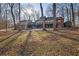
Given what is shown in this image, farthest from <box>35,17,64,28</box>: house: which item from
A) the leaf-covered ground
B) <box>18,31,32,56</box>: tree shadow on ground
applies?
<box>18,31,32,56</box>: tree shadow on ground

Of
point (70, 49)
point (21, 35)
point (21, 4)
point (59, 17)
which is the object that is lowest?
point (70, 49)

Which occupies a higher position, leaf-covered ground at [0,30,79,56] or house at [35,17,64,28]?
house at [35,17,64,28]

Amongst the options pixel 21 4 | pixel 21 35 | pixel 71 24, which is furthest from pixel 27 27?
pixel 71 24

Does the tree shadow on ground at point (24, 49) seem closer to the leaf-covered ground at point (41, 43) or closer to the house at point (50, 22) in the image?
the leaf-covered ground at point (41, 43)

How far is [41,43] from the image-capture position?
6.91ft

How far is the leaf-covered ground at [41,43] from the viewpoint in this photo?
207 centimetres

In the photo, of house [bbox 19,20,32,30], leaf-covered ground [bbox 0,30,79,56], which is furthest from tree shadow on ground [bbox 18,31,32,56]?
house [bbox 19,20,32,30]

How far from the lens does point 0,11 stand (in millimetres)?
2104

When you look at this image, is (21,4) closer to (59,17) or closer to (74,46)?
(59,17)

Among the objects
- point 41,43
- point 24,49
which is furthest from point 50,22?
point 24,49

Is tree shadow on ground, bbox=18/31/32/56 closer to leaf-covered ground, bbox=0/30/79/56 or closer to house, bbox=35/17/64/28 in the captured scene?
leaf-covered ground, bbox=0/30/79/56

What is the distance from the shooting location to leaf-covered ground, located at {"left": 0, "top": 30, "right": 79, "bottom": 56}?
2.07 m

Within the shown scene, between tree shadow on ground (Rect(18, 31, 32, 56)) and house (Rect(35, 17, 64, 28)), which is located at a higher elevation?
house (Rect(35, 17, 64, 28))

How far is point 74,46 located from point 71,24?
221 millimetres
